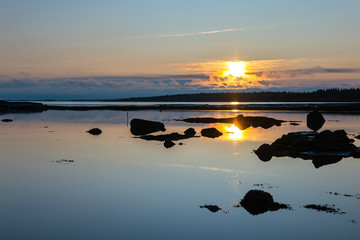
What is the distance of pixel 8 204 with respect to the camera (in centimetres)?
1664

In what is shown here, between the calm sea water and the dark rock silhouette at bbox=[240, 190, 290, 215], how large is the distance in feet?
1.32

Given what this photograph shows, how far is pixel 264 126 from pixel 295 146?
1118 inches

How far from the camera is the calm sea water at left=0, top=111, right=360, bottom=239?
530 inches

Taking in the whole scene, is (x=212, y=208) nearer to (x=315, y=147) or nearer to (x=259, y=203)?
(x=259, y=203)

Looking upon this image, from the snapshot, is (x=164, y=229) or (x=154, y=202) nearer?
(x=164, y=229)

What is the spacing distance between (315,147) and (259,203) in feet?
55.7

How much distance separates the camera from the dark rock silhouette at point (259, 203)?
15.6 m

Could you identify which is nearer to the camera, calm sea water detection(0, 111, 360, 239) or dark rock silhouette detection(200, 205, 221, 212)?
calm sea water detection(0, 111, 360, 239)

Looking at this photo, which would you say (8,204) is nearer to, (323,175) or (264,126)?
(323,175)

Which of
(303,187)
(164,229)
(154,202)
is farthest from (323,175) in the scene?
(164,229)

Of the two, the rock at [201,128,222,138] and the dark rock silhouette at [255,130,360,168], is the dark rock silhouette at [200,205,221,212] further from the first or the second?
the rock at [201,128,222,138]

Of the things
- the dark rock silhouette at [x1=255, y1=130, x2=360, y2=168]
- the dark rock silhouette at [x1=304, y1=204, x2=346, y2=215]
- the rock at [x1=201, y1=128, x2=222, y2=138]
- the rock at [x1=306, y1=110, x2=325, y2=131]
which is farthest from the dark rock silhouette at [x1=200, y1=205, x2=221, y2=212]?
the rock at [x1=306, y1=110, x2=325, y2=131]

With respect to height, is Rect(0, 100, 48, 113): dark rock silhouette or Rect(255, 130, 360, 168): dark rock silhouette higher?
Rect(255, 130, 360, 168): dark rock silhouette

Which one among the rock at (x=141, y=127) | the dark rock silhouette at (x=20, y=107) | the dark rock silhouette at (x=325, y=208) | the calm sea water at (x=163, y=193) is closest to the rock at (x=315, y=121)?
the rock at (x=141, y=127)
